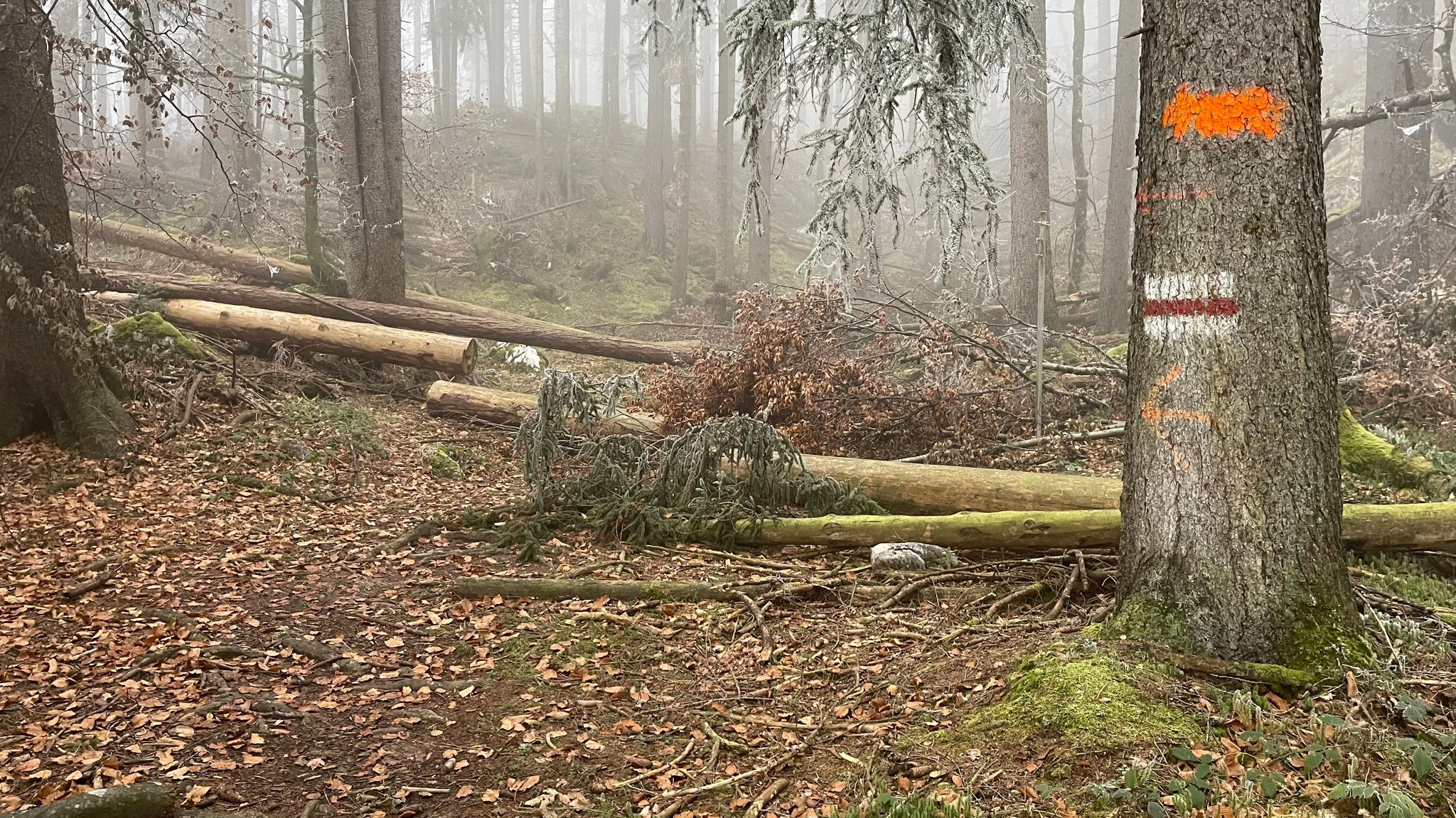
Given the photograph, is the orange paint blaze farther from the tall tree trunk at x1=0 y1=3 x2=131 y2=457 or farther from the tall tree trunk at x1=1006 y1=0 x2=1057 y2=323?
the tall tree trunk at x1=1006 y1=0 x2=1057 y2=323

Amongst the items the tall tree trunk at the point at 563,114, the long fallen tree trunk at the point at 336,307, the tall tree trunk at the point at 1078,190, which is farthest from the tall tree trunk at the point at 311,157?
the tall tree trunk at the point at 1078,190

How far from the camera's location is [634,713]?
433cm

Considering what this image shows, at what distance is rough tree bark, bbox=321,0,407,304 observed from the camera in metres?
12.4

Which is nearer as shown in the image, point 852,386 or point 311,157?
point 852,386

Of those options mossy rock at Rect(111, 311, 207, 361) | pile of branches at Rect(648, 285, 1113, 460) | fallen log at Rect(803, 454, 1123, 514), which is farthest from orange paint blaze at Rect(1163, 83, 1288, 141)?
mossy rock at Rect(111, 311, 207, 361)

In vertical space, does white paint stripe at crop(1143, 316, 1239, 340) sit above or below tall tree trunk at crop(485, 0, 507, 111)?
below

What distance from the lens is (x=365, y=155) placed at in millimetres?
12695

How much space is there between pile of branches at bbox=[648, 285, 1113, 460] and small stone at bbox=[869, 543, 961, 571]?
2864mm

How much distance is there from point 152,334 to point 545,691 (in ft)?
24.7

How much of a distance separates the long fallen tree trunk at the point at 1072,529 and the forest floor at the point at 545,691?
1.25 ft

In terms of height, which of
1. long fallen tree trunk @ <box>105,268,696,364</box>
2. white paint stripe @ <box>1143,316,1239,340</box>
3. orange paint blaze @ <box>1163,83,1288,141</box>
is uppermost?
orange paint blaze @ <box>1163,83,1288,141</box>

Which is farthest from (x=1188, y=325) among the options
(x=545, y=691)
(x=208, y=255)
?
(x=208, y=255)

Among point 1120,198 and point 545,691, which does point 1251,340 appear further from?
point 1120,198

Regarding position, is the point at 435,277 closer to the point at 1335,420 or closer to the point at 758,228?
the point at 758,228
